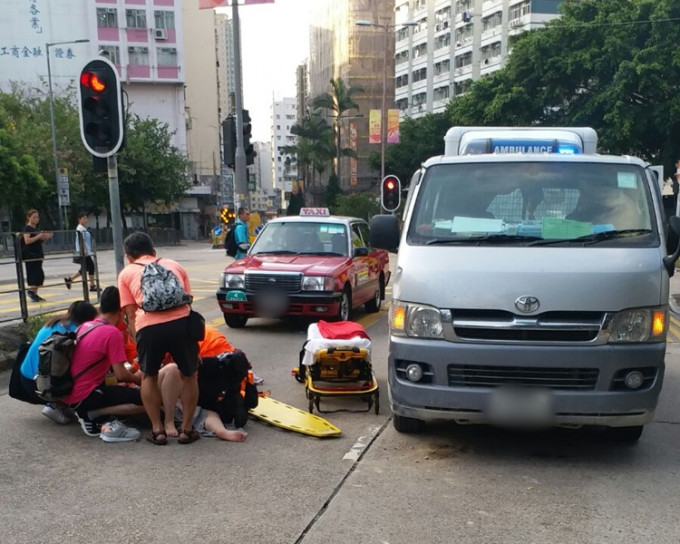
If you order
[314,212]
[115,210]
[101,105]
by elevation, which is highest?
[101,105]

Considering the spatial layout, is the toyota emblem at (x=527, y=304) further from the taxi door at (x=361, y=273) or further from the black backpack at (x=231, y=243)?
the black backpack at (x=231, y=243)

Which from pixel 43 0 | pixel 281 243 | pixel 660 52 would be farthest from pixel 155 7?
pixel 281 243

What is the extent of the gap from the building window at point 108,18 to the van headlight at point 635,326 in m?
61.6

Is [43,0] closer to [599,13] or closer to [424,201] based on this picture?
[599,13]

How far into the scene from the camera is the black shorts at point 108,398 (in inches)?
210

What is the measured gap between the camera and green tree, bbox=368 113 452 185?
5391cm

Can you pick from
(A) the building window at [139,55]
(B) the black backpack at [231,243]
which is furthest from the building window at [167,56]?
(B) the black backpack at [231,243]

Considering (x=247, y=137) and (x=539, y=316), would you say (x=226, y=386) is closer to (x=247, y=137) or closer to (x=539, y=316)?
(x=539, y=316)

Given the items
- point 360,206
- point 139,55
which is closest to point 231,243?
point 360,206

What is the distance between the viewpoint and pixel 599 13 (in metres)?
32.6

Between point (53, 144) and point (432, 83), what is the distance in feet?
137

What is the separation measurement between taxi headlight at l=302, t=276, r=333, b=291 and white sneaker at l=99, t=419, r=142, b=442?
440 centimetres

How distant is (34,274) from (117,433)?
15.6 feet

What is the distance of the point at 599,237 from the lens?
16.0 feet
